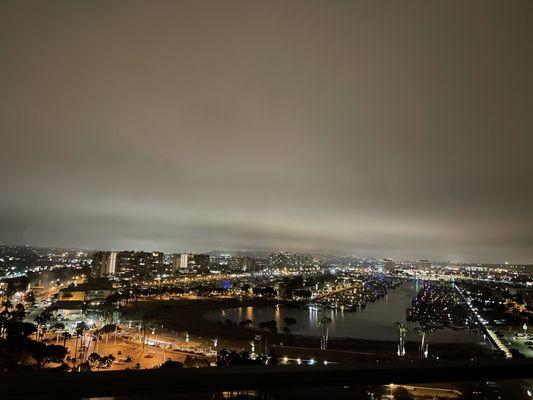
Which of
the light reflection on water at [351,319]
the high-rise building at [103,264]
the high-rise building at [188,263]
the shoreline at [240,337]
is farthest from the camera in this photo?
the high-rise building at [188,263]

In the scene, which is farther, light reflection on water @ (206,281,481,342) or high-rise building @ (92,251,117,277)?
high-rise building @ (92,251,117,277)

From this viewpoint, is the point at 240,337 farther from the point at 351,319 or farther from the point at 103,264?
the point at 103,264

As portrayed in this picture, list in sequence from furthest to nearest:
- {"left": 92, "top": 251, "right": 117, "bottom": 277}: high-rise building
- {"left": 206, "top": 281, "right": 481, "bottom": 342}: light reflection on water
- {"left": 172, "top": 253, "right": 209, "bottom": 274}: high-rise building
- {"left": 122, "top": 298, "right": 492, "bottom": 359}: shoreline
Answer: {"left": 172, "top": 253, "right": 209, "bottom": 274}: high-rise building → {"left": 92, "top": 251, "right": 117, "bottom": 277}: high-rise building → {"left": 206, "top": 281, "right": 481, "bottom": 342}: light reflection on water → {"left": 122, "top": 298, "right": 492, "bottom": 359}: shoreline

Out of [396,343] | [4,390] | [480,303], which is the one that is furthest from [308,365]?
[480,303]

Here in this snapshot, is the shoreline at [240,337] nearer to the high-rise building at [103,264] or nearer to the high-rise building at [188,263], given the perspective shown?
the high-rise building at [103,264]

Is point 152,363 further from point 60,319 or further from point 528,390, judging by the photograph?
point 528,390

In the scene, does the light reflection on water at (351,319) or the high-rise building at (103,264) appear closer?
the light reflection on water at (351,319)

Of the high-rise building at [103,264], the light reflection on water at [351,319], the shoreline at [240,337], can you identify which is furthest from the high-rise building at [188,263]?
the light reflection on water at [351,319]

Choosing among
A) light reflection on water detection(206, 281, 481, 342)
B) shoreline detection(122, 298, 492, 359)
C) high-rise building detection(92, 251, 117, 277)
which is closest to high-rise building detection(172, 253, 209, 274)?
high-rise building detection(92, 251, 117, 277)

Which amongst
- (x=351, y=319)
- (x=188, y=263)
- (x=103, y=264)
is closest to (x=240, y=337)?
(x=351, y=319)

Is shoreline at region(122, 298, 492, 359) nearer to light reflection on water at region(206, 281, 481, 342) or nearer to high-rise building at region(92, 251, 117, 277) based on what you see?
light reflection on water at region(206, 281, 481, 342)
